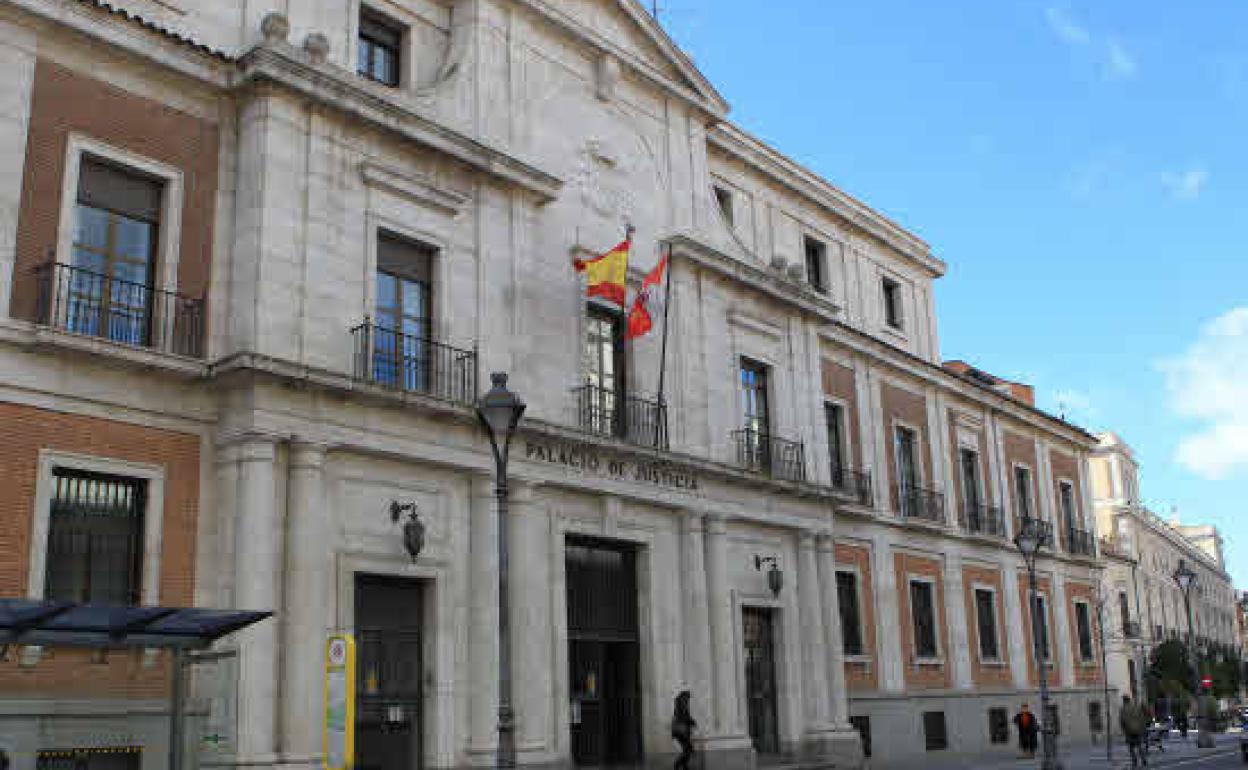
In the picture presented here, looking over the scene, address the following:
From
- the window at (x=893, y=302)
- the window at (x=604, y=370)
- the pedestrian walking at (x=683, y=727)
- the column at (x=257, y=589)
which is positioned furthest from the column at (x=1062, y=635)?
the column at (x=257, y=589)

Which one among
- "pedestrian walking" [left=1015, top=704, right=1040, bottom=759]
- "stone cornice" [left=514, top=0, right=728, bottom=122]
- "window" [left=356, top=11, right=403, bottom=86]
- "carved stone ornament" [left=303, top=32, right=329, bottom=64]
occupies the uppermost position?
"stone cornice" [left=514, top=0, right=728, bottom=122]

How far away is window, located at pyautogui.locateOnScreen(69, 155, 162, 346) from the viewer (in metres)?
14.2

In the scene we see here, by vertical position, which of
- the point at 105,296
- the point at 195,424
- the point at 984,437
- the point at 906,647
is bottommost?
the point at 906,647

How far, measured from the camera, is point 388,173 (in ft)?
57.0

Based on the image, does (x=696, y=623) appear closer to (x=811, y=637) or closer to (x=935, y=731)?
(x=811, y=637)

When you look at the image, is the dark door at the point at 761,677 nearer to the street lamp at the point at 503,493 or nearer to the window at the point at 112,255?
the street lamp at the point at 503,493

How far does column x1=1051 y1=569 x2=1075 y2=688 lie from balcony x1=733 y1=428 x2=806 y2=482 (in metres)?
16.3

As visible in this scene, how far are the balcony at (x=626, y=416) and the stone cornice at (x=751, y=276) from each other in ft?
10.2

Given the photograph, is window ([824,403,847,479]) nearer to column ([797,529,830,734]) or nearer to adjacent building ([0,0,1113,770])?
adjacent building ([0,0,1113,770])

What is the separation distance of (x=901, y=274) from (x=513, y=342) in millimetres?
17748

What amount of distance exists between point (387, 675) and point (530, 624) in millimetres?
2323

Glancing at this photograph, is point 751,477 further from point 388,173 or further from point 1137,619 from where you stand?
point 1137,619

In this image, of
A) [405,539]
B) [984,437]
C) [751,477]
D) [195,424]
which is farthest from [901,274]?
[195,424]

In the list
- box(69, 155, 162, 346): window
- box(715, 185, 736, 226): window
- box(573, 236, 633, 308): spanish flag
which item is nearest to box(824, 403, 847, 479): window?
box(715, 185, 736, 226): window
